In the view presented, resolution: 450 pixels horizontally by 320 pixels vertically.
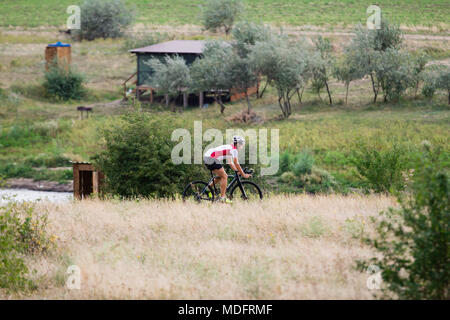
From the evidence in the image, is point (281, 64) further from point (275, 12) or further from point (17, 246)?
point (275, 12)

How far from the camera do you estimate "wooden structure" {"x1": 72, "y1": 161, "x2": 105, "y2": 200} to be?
1947 cm

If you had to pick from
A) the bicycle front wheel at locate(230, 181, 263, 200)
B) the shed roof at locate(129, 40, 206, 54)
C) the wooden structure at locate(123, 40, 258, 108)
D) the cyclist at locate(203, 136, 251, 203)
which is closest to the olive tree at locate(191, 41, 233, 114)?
the wooden structure at locate(123, 40, 258, 108)

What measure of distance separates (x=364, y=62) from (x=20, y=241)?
30872mm

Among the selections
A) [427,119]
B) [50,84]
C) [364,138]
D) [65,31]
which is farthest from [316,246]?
[65,31]

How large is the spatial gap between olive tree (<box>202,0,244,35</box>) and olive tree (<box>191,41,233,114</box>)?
2411 cm

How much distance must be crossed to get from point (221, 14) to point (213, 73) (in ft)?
87.7

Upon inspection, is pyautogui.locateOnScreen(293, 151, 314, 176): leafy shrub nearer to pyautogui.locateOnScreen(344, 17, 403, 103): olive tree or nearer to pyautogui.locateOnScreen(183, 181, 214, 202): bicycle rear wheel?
pyautogui.locateOnScreen(183, 181, 214, 202): bicycle rear wheel

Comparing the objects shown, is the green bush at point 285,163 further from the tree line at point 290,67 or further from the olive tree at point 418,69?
the olive tree at point 418,69

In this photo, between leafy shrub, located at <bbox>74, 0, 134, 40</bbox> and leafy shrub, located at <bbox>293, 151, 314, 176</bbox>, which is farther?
leafy shrub, located at <bbox>74, 0, 134, 40</bbox>

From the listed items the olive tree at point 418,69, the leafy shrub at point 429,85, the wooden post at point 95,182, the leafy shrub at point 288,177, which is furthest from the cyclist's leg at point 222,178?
the olive tree at point 418,69

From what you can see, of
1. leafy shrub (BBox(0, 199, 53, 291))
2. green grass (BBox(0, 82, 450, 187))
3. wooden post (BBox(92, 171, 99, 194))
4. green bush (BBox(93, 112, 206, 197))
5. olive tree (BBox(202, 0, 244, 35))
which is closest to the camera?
leafy shrub (BBox(0, 199, 53, 291))

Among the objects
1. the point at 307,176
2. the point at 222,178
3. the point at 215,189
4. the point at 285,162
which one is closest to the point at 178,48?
the point at 285,162

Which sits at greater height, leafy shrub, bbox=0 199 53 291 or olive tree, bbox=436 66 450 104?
olive tree, bbox=436 66 450 104

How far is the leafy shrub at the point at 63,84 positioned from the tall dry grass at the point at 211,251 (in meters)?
31.4
